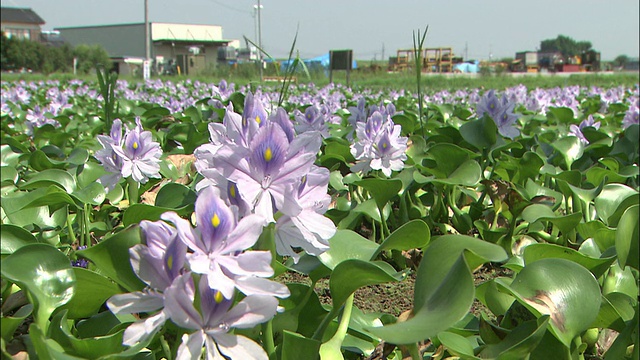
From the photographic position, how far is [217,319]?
796 millimetres

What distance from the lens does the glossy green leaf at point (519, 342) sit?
92cm

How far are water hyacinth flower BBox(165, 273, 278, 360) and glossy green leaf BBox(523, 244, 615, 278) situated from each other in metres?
0.60

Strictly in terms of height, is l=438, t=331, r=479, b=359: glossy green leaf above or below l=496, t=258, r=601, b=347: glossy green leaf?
below

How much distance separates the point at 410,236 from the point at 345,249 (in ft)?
0.47

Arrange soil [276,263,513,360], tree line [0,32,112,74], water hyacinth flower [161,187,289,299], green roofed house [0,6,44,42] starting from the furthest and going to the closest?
green roofed house [0,6,44,42], tree line [0,32,112,74], soil [276,263,513,360], water hyacinth flower [161,187,289,299]

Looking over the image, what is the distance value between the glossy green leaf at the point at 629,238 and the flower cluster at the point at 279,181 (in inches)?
17.2

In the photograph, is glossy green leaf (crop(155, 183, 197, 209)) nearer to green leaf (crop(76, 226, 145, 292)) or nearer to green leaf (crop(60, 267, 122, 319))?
green leaf (crop(60, 267, 122, 319))

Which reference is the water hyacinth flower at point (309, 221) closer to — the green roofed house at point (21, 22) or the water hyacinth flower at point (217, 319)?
the water hyacinth flower at point (217, 319)

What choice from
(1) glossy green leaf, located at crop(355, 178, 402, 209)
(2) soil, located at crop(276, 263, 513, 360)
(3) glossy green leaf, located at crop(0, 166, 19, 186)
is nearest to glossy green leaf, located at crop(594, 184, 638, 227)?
(2) soil, located at crop(276, 263, 513, 360)

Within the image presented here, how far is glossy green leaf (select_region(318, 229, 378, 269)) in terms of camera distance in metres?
1.12

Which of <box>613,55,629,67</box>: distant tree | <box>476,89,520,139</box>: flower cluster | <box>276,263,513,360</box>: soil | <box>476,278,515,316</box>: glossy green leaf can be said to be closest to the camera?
<box>476,278,515,316</box>: glossy green leaf

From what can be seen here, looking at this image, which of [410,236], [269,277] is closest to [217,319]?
[269,277]

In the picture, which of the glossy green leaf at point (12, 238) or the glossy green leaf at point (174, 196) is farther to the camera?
the glossy green leaf at point (174, 196)

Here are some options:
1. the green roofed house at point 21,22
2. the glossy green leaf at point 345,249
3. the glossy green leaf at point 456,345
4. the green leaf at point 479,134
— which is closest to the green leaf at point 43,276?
the glossy green leaf at point 345,249
